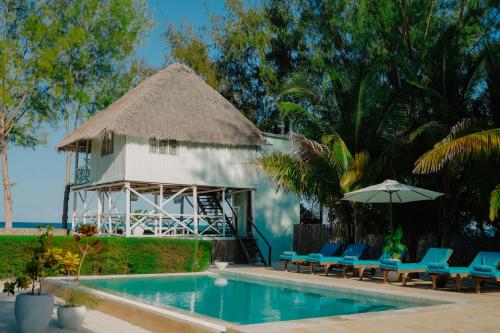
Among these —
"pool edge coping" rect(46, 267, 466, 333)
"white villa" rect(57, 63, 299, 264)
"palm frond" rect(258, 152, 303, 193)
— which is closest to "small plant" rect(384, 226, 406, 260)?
"pool edge coping" rect(46, 267, 466, 333)

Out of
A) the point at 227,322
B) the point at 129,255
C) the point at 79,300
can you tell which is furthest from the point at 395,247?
the point at 79,300

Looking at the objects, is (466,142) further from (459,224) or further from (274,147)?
(274,147)

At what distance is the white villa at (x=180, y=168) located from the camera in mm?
21156

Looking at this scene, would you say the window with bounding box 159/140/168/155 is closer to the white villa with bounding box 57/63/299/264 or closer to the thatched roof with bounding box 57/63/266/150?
the white villa with bounding box 57/63/299/264

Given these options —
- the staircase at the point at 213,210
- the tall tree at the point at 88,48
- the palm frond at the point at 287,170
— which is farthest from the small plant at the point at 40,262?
the tall tree at the point at 88,48

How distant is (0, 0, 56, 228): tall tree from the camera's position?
88.0 ft

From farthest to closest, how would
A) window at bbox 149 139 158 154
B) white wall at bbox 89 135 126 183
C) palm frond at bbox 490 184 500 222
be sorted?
window at bbox 149 139 158 154 < white wall at bbox 89 135 126 183 < palm frond at bbox 490 184 500 222

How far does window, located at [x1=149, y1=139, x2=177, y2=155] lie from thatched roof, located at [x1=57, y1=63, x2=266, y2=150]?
2.16 feet

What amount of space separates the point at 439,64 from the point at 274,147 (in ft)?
34.5

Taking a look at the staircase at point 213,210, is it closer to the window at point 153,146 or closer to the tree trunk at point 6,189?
the window at point 153,146

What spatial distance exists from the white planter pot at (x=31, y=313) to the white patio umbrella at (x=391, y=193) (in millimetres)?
8500

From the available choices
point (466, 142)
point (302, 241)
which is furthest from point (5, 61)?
point (466, 142)

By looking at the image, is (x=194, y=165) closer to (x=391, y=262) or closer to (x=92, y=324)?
(x=391, y=262)

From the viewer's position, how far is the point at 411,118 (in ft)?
55.8
